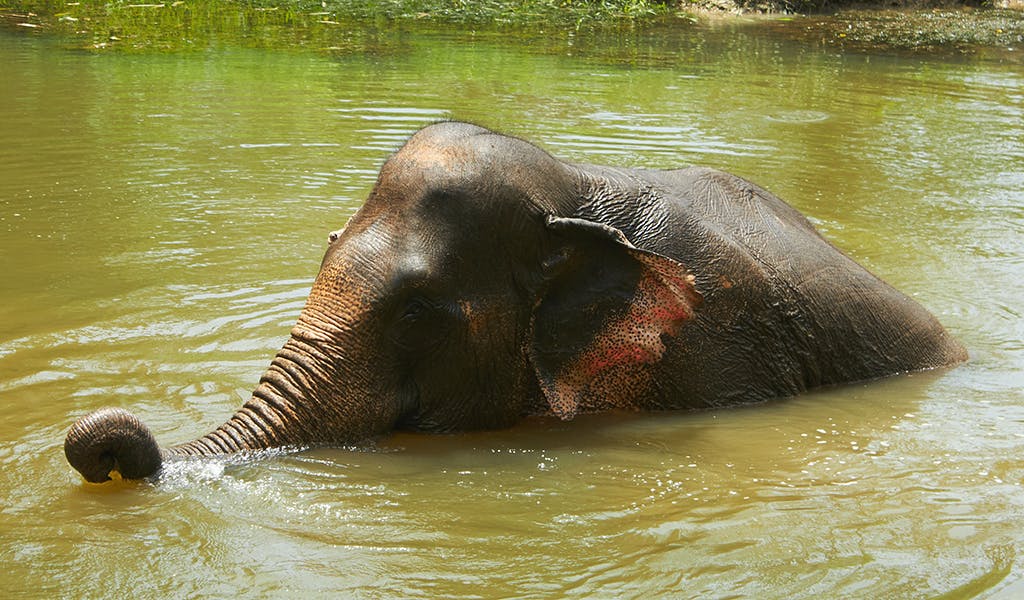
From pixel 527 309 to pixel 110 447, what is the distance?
1.98 meters

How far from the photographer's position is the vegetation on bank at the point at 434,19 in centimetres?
2095

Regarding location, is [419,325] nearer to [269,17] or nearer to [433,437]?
[433,437]

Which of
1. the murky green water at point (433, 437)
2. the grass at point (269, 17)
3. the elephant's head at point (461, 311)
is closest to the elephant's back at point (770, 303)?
the murky green water at point (433, 437)

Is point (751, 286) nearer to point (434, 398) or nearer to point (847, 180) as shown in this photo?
point (434, 398)

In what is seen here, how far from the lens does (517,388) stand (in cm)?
622

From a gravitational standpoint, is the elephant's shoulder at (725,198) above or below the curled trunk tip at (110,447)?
above

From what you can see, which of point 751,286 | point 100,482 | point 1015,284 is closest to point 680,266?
point 751,286

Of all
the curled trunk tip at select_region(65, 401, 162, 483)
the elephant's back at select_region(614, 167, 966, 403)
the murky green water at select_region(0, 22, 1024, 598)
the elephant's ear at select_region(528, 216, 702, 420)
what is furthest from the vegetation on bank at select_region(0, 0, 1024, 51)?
the curled trunk tip at select_region(65, 401, 162, 483)

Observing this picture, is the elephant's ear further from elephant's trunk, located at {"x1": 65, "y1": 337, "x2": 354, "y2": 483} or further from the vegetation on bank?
the vegetation on bank

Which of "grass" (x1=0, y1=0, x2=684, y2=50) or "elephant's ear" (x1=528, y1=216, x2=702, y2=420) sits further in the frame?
"grass" (x1=0, y1=0, x2=684, y2=50)

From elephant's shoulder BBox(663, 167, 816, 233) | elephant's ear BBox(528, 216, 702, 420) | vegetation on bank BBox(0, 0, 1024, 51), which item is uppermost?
vegetation on bank BBox(0, 0, 1024, 51)

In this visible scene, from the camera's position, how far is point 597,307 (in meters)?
6.14

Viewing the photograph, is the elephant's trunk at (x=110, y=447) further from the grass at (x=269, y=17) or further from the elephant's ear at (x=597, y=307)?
the grass at (x=269, y=17)

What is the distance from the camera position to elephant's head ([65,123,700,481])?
5.61 meters
